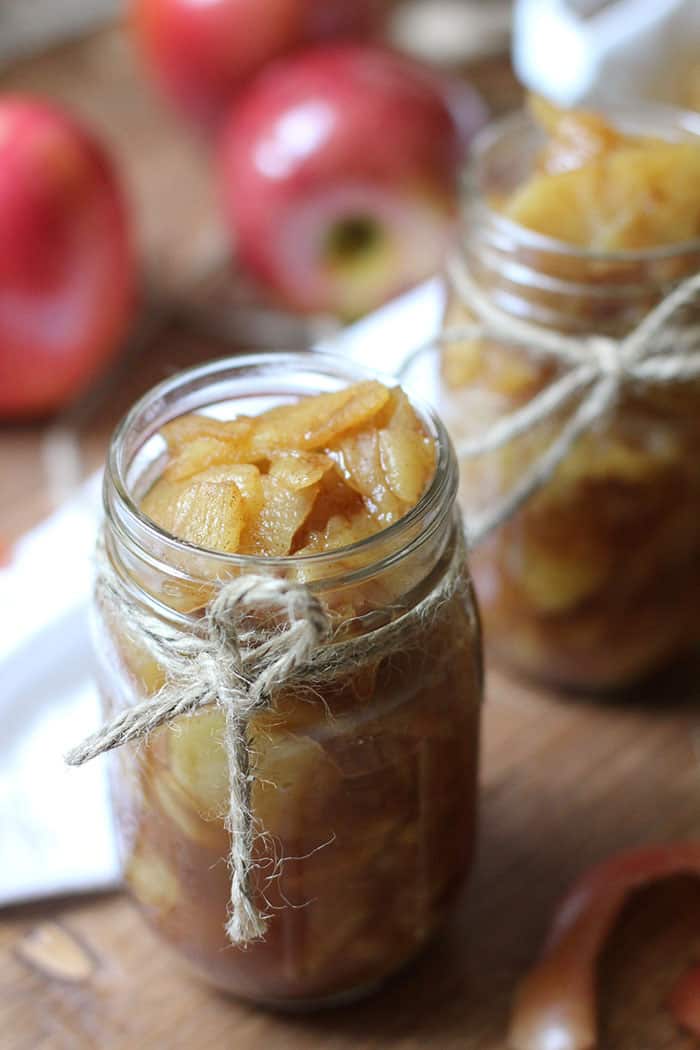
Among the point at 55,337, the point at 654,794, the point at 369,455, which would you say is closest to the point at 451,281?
the point at 369,455

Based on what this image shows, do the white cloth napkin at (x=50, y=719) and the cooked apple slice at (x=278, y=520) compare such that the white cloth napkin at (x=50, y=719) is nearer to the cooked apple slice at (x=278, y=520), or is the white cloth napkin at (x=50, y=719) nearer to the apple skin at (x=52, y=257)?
the apple skin at (x=52, y=257)

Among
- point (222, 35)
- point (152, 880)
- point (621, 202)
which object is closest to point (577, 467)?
point (621, 202)

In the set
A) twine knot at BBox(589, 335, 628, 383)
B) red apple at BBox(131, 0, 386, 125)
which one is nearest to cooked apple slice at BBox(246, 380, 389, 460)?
twine knot at BBox(589, 335, 628, 383)

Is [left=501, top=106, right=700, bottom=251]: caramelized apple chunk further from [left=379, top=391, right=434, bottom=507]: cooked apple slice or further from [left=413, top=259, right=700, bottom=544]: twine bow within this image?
[left=379, top=391, right=434, bottom=507]: cooked apple slice


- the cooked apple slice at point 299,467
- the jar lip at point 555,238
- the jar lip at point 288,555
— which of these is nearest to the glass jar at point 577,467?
the jar lip at point 555,238

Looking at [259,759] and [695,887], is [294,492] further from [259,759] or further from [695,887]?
[695,887]
